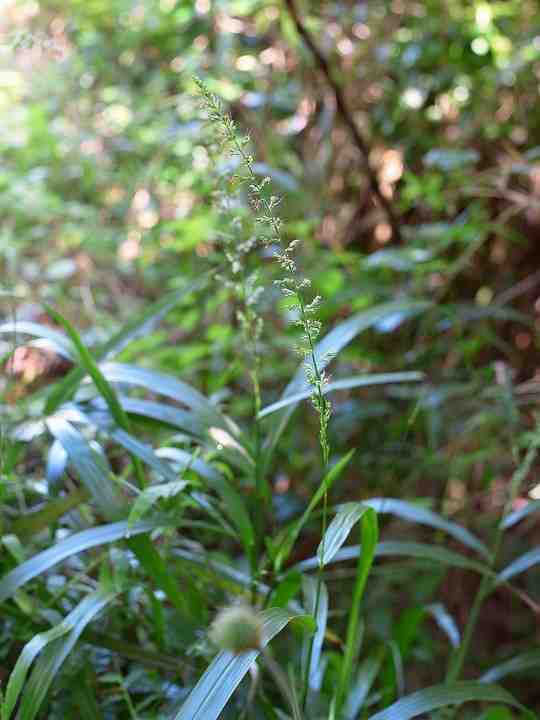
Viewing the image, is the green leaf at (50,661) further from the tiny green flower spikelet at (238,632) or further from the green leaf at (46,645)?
the tiny green flower spikelet at (238,632)

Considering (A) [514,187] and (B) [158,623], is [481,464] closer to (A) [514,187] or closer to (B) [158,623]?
(A) [514,187]

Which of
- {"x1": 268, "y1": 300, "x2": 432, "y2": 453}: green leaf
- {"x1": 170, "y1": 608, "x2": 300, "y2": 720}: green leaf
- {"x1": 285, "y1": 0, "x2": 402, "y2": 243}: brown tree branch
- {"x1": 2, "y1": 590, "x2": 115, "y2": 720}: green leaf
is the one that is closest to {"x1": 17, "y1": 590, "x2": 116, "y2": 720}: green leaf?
{"x1": 2, "y1": 590, "x2": 115, "y2": 720}: green leaf

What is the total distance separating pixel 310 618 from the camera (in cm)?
64

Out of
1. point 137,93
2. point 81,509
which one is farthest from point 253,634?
point 137,93

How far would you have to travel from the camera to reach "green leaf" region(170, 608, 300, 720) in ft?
1.89

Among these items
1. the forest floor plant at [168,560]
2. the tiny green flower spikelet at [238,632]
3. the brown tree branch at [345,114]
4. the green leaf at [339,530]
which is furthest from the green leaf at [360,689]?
the brown tree branch at [345,114]

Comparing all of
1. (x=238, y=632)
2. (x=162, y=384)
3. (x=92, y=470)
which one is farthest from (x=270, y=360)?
(x=238, y=632)

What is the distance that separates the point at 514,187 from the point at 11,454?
127cm

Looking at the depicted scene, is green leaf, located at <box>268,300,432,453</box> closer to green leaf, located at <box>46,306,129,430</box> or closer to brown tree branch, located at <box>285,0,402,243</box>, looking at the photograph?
green leaf, located at <box>46,306,129,430</box>

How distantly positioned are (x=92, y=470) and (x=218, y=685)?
319mm

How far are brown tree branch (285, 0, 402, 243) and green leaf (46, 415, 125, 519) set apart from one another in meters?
0.87

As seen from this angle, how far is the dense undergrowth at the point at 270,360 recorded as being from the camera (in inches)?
33.0

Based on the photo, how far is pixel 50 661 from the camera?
708 millimetres

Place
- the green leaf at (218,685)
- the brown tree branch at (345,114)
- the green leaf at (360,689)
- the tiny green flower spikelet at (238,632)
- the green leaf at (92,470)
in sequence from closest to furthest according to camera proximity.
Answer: the tiny green flower spikelet at (238,632) < the green leaf at (218,685) < the green leaf at (92,470) < the green leaf at (360,689) < the brown tree branch at (345,114)
